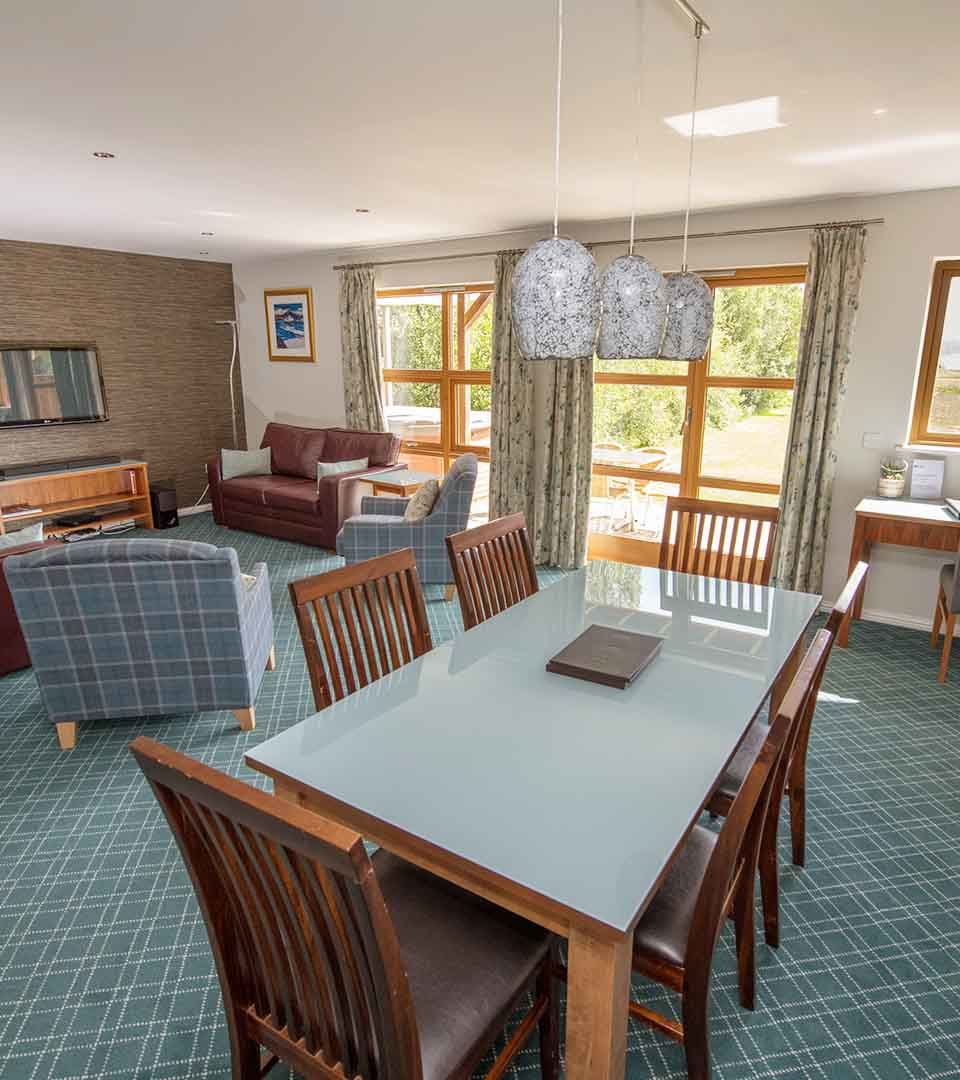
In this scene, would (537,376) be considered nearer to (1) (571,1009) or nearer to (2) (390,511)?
(2) (390,511)

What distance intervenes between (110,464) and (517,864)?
240 inches

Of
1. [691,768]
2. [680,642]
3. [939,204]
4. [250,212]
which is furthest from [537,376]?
[691,768]

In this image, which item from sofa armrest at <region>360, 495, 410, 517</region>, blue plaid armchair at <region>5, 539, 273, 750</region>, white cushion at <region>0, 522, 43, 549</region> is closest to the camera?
blue plaid armchair at <region>5, 539, 273, 750</region>

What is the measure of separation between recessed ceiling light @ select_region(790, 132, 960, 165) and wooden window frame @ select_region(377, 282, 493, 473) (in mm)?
2906

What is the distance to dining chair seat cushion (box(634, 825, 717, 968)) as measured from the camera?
4.52 ft

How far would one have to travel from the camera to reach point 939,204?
3.74 meters

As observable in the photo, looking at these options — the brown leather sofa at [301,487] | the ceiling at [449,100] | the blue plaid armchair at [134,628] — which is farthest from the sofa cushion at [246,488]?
the blue plaid armchair at [134,628]

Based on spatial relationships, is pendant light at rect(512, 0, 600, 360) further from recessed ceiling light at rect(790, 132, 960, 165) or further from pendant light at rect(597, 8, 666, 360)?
recessed ceiling light at rect(790, 132, 960, 165)

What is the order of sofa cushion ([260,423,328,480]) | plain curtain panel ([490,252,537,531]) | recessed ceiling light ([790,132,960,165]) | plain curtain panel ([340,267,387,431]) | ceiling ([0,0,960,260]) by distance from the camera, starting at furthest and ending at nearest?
sofa cushion ([260,423,328,480]) → plain curtain panel ([340,267,387,431]) → plain curtain panel ([490,252,537,531]) → recessed ceiling light ([790,132,960,165]) → ceiling ([0,0,960,260])

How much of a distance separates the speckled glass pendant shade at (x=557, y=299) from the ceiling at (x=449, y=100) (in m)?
0.74

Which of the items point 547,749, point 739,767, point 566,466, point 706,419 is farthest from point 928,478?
point 547,749

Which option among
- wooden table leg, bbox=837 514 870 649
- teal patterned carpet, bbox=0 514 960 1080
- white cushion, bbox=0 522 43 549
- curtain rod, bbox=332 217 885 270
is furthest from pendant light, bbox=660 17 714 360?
white cushion, bbox=0 522 43 549

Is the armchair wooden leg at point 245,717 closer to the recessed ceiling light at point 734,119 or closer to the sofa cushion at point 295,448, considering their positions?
the recessed ceiling light at point 734,119

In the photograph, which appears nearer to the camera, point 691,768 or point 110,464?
point 691,768
